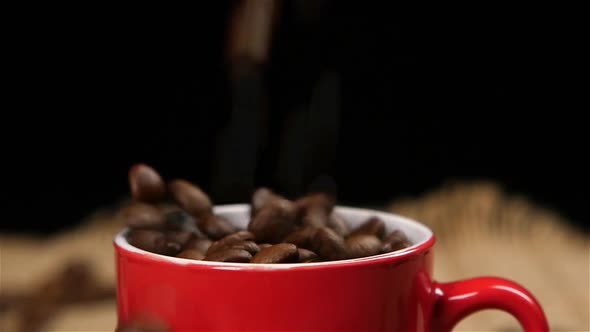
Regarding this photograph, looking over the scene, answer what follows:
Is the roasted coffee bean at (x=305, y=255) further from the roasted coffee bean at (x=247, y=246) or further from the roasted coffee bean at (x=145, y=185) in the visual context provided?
the roasted coffee bean at (x=145, y=185)

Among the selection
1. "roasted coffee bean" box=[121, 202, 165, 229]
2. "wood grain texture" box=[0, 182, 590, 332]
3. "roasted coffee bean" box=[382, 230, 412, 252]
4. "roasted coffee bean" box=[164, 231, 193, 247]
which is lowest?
"wood grain texture" box=[0, 182, 590, 332]

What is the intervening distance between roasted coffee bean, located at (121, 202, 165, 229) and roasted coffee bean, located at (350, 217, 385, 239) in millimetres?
139

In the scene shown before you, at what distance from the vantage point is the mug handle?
0.48 metres

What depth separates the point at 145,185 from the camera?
55 cm

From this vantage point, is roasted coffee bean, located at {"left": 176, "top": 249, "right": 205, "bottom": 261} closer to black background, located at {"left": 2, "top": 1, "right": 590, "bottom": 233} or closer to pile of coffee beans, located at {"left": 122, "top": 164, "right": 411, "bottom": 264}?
pile of coffee beans, located at {"left": 122, "top": 164, "right": 411, "bottom": 264}

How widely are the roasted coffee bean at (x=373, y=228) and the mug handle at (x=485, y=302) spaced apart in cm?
6

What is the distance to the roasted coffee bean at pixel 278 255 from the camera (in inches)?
17.1

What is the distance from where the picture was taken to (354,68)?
1.11m

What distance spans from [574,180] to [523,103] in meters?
0.14

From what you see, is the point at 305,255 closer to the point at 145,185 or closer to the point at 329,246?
the point at 329,246

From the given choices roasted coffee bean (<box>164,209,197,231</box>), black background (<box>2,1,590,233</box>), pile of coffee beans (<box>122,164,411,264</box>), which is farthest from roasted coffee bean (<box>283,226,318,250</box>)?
black background (<box>2,1,590,233</box>)

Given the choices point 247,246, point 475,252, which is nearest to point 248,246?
point 247,246

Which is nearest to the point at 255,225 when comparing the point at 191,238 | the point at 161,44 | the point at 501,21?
the point at 191,238

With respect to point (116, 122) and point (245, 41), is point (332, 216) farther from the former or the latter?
point (116, 122)
